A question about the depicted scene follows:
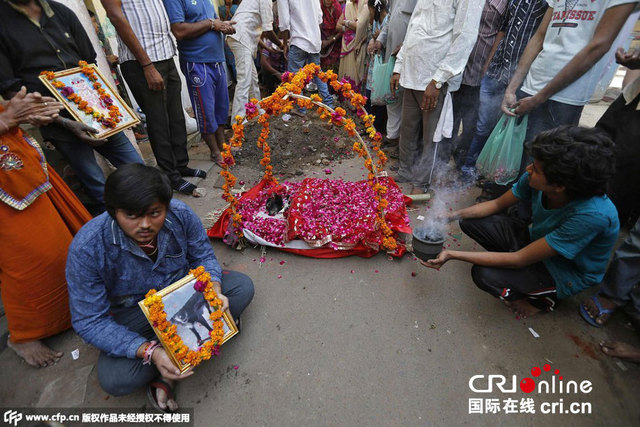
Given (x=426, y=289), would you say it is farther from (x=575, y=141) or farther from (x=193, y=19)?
(x=193, y=19)

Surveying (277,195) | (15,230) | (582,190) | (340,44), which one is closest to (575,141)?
(582,190)

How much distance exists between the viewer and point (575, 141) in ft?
6.48

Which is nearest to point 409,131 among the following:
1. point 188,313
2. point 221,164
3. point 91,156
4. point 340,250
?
point 340,250

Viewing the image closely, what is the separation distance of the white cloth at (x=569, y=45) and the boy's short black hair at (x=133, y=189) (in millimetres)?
3719

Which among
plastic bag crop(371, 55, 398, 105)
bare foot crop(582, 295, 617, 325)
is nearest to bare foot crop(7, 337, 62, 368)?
bare foot crop(582, 295, 617, 325)

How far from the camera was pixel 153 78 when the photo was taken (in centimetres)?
362

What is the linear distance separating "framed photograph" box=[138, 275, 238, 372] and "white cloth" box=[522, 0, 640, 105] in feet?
12.4

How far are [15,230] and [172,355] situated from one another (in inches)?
54.6

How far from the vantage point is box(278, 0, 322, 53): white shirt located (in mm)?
5277

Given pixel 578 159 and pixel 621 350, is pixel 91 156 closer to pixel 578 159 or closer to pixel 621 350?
pixel 578 159

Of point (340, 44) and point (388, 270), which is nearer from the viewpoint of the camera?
point (388, 270)

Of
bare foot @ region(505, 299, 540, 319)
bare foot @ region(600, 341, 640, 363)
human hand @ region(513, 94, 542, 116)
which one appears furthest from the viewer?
human hand @ region(513, 94, 542, 116)

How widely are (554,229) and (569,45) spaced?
1870mm

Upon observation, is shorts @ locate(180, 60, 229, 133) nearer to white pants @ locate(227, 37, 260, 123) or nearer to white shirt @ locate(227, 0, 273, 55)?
white pants @ locate(227, 37, 260, 123)
